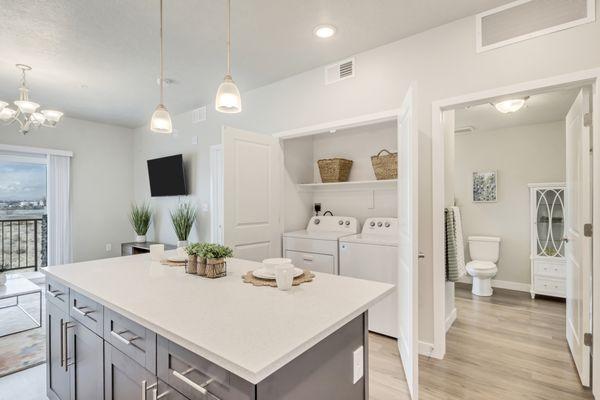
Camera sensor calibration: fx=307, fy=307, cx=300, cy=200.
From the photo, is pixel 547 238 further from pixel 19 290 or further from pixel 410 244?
pixel 19 290

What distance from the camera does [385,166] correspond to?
3.27 metres

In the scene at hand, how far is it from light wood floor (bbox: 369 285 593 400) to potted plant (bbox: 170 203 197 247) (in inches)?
120

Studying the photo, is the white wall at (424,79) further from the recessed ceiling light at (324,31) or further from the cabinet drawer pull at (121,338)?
the cabinet drawer pull at (121,338)

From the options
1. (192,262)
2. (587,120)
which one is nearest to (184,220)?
(192,262)

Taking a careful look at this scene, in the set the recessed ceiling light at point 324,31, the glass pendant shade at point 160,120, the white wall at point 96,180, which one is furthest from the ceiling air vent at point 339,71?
the white wall at point 96,180

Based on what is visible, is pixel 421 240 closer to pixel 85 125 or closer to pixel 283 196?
pixel 283 196

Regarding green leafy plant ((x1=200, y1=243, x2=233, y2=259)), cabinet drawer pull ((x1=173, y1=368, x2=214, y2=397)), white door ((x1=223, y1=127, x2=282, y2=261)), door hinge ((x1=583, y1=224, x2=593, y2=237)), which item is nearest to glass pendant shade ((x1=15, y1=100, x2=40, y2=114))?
white door ((x1=223, y1=127, x2=282, y2=261))

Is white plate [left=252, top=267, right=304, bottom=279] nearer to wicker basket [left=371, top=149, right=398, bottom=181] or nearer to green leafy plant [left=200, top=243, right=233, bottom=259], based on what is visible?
green leafy plant [left=200, top=243, right=233, bottom=259]

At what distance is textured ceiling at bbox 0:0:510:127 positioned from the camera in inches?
86.5

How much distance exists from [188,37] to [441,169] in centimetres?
236

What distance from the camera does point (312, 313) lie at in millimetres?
1087

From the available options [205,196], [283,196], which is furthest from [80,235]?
[283,196]

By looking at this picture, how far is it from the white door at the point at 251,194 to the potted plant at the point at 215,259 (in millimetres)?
1224

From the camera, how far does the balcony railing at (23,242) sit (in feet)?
16.3
